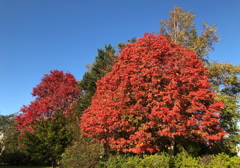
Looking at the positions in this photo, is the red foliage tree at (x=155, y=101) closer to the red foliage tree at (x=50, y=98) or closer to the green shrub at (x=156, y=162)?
the green shrub at (x=156, y=162)

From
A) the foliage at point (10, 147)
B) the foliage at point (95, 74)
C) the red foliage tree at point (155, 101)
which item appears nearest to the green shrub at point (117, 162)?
the red foliage tree at point (155, 101)

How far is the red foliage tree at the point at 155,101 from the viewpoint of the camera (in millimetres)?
10906

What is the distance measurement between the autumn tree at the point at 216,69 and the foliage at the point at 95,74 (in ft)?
25.4

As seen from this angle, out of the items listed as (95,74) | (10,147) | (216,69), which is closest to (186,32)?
(216,69)

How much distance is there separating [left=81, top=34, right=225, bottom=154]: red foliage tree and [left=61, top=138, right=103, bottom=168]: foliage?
104cm

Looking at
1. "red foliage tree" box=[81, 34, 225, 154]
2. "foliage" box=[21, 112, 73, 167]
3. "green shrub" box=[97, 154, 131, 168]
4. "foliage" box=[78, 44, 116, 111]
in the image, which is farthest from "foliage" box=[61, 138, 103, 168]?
"foliage" box=[78, 44, 116, 111]

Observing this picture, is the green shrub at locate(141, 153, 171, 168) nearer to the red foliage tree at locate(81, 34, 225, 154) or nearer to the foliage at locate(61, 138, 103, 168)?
the red foliage tree at locate(81, 34, 225, 154)

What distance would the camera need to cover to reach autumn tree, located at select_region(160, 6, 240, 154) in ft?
52.5

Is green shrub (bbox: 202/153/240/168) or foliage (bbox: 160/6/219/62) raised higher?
foliage (bbox: 160/6/219/62)

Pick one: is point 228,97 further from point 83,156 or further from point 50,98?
point 50,98

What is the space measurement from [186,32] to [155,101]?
43.3ft

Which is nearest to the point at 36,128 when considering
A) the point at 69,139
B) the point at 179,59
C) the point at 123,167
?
the point at 69,139

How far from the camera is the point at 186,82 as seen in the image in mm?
11695

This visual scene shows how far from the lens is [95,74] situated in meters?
24.4
